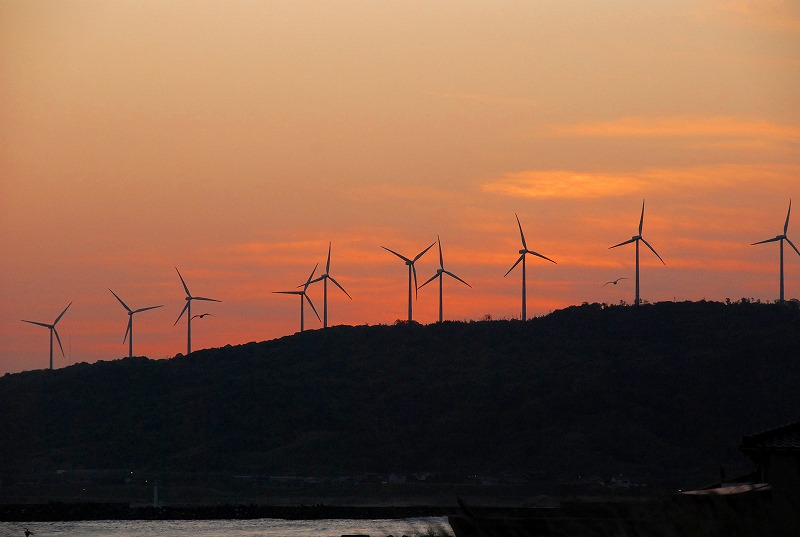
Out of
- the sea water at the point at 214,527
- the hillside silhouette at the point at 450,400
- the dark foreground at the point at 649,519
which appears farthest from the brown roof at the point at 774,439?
the hillside silhouette at the point at 450,400

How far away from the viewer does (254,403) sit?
16800 centimetres

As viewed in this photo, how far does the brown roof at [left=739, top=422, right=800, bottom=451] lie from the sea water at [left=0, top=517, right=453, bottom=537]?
140ft

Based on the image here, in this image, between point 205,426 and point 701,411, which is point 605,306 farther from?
point 205,426

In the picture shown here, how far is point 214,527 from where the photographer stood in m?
92.9

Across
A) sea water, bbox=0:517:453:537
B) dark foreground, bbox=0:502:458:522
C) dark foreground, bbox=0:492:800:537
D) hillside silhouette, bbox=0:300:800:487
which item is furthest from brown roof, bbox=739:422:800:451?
hillside silhouette, bbox=0:300:800:487

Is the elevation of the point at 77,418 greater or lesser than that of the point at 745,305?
lesser

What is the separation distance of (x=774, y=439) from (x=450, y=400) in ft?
413

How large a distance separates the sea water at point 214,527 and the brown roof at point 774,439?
42670 millimetres

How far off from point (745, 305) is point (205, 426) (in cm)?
6929

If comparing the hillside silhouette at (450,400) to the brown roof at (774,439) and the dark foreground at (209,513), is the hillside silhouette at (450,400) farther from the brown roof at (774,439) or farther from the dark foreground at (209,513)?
the brown roof at (774,439)

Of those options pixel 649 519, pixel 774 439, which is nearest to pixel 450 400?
pixel 774 439

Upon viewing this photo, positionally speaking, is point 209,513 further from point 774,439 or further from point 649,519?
point 649,519

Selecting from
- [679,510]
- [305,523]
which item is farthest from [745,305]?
[679,510]

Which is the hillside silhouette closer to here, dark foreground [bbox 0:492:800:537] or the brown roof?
the brown roof
